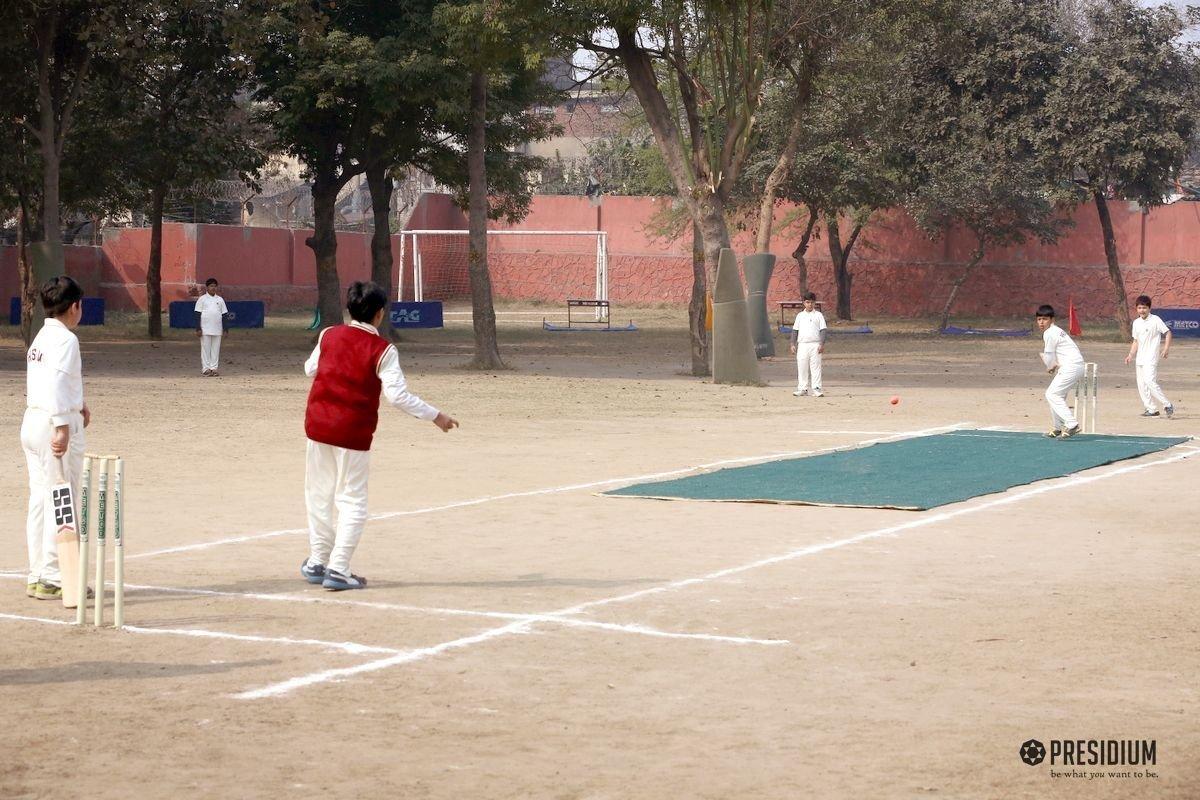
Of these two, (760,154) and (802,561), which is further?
(760,154)

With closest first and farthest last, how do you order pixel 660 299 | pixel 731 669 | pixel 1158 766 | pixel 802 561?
pixel 1158 766 < pixel 731 669 < pixel 802 561 < pixel 660 299

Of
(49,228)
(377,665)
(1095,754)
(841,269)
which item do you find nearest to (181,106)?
(49,228)

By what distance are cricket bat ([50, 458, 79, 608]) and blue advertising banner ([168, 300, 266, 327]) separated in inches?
1569

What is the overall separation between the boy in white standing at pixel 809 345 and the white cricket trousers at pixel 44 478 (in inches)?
710

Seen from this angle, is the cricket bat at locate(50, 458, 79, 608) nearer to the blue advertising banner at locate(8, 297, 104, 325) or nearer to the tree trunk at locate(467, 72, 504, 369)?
the tree trunk at locate(467, 72, 504, 369)

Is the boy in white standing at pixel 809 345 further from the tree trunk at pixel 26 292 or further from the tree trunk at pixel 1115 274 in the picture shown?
the tree trunk at pixel 1115 274

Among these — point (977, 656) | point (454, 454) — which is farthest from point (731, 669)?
point (454, 454)

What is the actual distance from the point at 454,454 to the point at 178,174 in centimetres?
2218

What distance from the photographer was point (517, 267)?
6700 cm

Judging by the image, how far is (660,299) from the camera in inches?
2549

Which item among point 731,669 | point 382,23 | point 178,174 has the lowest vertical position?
point 731,669

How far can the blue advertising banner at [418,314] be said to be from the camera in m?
48.8

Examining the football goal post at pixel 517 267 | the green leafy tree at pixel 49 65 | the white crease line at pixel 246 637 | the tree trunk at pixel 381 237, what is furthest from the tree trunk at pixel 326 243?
the white crease line at pixel 246 637

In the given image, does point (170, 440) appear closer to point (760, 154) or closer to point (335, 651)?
point (335, 651)
